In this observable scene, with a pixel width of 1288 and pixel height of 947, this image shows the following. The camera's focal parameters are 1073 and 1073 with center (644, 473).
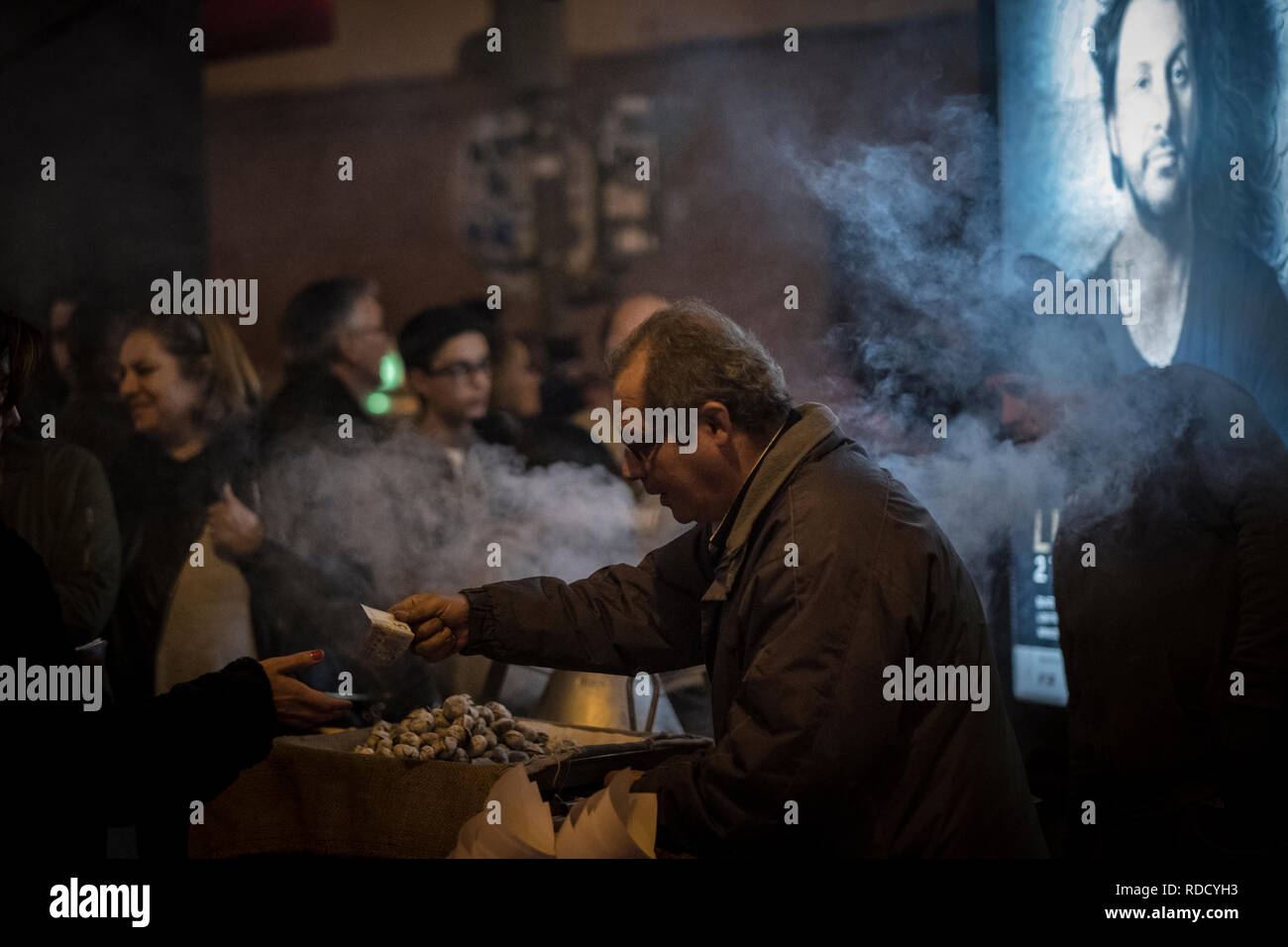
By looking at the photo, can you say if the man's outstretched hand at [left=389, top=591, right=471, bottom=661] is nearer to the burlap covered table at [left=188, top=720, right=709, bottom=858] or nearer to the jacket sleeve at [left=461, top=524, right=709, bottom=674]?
the jacket sleeve at [left=461, top=524, right=709, bottom=674]

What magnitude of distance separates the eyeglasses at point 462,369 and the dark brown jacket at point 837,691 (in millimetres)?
2556

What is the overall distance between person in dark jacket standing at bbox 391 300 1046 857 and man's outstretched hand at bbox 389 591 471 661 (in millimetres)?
639

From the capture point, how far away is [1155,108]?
3906 millimetres

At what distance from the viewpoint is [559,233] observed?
187 inches

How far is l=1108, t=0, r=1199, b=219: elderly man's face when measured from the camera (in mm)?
3855

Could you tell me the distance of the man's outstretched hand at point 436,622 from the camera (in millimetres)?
2771

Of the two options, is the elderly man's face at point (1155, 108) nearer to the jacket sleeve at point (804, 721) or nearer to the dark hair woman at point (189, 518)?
the jacket sleeve at point (804, 721)

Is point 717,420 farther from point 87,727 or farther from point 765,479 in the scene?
point 87,727

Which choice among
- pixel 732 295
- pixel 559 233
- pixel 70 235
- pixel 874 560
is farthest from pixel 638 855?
pixel 70 235

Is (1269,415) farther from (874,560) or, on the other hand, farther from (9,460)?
(9,460)

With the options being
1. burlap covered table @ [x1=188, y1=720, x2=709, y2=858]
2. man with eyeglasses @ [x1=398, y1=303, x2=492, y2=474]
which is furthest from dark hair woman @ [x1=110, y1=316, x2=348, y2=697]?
burlap covered table @ [x1=188, y1=720, x2=709, y2=858]

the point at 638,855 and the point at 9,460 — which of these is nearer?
the point at 638,855

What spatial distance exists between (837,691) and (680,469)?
666 mm
